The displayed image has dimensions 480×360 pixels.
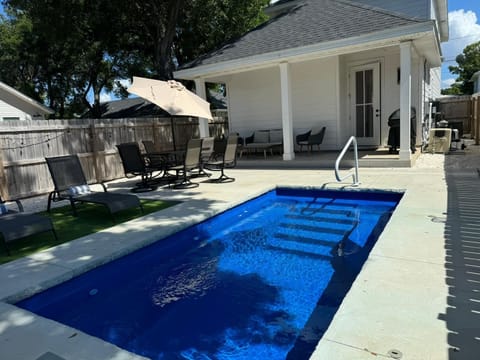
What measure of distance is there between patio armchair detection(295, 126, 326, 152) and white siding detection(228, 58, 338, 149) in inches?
15.8

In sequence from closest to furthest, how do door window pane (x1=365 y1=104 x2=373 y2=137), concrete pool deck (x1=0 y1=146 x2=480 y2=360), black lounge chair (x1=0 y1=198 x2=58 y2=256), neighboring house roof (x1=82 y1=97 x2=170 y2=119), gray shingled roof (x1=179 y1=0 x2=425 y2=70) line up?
concrete pool deck (x1=0 y1=146 x2=480 y2=360)
black lounge chair (x1=0 y1=198 x2=58 y2=256)
gray shingled roof (x1=179 y1=0 x2=425 y2=70)
door window pane (x1=365 y1=104 x2=373 y2=137)
neighboring house roof (x1=82 y1=97 x2=170 y2=119)

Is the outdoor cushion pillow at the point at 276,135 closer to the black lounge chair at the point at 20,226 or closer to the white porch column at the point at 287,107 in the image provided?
the white porch column at the point at 287,107

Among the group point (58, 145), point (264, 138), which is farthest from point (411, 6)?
point (58, 145)

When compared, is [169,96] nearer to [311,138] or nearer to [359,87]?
[311,138]

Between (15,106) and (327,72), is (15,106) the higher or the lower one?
the higher one

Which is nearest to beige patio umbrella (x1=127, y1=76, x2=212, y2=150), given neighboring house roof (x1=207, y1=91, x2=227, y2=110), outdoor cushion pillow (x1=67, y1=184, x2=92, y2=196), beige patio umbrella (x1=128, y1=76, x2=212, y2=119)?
beige patio umbrella (x1=128, y1=76, x2=212, y2=119)

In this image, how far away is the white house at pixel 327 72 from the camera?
29.8ft

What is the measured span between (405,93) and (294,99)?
455 centimetres

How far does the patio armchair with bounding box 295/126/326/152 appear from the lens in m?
11.1

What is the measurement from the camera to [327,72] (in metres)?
11.5

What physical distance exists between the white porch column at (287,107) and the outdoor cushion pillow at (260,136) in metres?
2.34

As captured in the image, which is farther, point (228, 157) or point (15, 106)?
point (15, 106)

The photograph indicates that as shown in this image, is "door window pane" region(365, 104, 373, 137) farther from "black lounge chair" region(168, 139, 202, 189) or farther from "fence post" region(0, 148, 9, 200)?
"fence post" region(0, 148, 9, 200)

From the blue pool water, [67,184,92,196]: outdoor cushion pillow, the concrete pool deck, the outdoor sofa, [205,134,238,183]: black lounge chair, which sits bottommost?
the blue pool water
